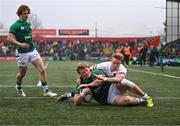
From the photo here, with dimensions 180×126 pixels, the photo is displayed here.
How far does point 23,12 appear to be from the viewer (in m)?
10.3

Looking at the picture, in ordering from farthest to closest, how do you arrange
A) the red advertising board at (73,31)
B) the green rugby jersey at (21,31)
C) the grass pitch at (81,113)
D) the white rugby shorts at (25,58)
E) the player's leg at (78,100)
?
the red advertising board at (73,31)
the white rugby shorts at (25,58)
the green rugby jersey at (21,31)
the player's leg at (78,100)
the grass pitch at (81,113)

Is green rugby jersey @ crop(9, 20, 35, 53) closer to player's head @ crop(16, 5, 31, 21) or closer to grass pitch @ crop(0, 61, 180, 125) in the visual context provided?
player's head @ crop(16, 5, 31, 21)

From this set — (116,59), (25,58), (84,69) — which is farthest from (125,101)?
(25,58)

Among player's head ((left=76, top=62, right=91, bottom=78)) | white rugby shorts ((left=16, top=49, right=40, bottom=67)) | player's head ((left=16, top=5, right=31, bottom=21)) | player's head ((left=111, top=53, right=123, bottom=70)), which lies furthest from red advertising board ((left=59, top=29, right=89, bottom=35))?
player's head ((left=111, top=53, right=123, bottom=70))

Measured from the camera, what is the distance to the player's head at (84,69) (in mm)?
8711

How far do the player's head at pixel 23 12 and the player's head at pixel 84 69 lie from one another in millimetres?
2167

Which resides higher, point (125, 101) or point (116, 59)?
point (116, 59)

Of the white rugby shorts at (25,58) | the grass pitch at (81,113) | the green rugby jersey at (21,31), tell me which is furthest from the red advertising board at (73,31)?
the grass pitch at (81,113)

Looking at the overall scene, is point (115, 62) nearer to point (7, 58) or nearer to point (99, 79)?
point (99, 79)

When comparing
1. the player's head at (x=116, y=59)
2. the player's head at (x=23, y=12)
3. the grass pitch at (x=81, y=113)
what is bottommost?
the grass pitch at (x=81, y=113)

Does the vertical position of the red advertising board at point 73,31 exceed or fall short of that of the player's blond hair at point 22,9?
it falls short

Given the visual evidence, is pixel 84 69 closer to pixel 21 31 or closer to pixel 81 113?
pixel 81 113

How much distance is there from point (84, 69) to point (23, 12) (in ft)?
7.57

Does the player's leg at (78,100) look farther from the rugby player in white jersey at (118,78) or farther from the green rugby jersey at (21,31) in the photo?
the green rugby jersey at (21,31)
